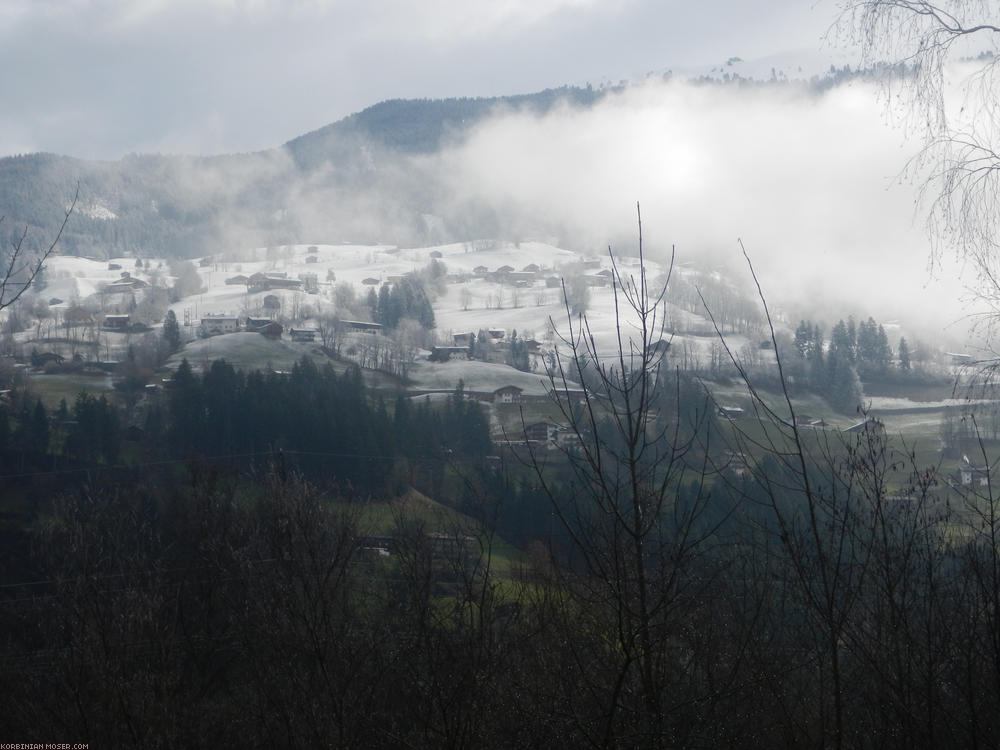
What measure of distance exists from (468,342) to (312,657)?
50.8 metres

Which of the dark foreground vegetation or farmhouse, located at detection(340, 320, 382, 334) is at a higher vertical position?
farmhouse, located at detection(340, 320, 382, 334)

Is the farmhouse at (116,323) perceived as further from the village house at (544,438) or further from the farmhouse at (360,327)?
the village house at (544,438)

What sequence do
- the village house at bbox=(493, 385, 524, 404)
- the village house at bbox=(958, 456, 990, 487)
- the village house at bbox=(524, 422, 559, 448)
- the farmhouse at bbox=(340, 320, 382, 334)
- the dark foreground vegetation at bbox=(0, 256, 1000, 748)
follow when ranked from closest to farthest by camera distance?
the dark foreground vegetation at bbox=(0, 256, 1000, 748), the village house at bbox=(958, 456, 990, 487), the village house at bbox=(524, 422, 559, 448), the village house at bbox=(493, 385, 524, 404), the farmhouse at bbox=(340, 320, 382, 334)

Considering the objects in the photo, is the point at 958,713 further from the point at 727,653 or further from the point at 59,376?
the point at 59,376

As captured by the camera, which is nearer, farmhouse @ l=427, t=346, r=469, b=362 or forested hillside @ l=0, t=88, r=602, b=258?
farmhouse @ l=427, t=346, r=469, b=362

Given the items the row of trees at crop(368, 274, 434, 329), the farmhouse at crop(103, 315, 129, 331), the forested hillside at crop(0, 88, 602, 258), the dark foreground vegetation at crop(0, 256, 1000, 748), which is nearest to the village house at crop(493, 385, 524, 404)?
the dark foreground vegetation at crop(0, 256, 1000, 748)

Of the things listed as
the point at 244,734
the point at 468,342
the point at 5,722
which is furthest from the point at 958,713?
the point at 468,342

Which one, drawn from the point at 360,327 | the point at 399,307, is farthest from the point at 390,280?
the point at 360,327

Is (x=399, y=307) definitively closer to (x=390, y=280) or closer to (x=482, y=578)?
(x=390, y=280)

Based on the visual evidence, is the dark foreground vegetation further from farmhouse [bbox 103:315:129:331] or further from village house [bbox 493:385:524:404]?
farmhouse [bbox 103:315:129:331]

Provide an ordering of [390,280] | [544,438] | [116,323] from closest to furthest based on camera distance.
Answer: [544,438], [116,323], [390,280]

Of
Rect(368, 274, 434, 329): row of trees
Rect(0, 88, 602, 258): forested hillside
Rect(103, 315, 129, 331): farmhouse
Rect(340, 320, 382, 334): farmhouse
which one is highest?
Rect(0, 88, 602, 258): forested hillside

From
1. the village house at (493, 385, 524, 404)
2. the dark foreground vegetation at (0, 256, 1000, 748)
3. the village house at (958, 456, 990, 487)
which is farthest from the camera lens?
the village house at (493, 385, 524, 404)

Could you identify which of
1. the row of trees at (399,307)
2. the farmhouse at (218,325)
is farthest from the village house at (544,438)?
the row of trees at (399,307)
